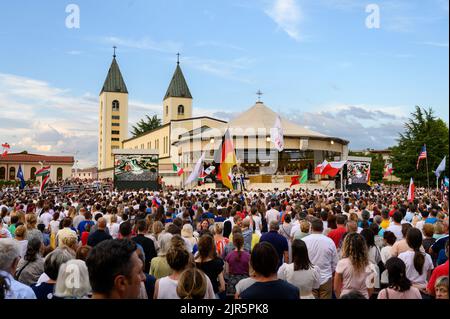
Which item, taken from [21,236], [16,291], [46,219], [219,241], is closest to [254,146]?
[46,219]

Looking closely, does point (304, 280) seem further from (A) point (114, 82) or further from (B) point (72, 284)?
(A) point (114, 82)

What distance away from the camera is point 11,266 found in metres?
4.57

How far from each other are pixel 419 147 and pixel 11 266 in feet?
217

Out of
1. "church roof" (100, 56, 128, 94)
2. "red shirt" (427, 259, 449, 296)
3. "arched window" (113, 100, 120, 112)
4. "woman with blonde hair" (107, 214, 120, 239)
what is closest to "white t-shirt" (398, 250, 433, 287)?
"red shirt" (427, 259, 449, 296)

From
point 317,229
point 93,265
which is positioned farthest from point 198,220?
point 93,265

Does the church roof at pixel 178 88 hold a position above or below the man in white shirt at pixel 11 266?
above

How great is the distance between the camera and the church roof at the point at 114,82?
11697 centimetres

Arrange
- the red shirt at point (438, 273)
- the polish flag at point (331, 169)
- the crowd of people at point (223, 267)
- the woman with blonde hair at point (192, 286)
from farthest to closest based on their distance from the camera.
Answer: the polish flag at point (331, 169) < the red shirt at point (438, 273) < the woman with blonde hair at point (192, 286) < the crowd of people at point (223, 267)

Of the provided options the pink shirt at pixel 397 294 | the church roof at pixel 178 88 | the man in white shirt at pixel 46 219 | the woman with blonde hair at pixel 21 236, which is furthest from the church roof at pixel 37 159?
the pink shirt at pixel 397 294

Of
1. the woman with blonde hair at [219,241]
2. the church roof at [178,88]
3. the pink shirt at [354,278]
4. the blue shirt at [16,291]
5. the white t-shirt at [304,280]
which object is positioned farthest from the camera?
the church roof at [178,88]

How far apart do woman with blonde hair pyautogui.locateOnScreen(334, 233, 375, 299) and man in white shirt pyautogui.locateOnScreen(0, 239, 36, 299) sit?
3432 mm

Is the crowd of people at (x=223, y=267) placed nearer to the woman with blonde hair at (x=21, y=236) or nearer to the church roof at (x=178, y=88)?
the woman with blonde hair at (x=21, y=236)

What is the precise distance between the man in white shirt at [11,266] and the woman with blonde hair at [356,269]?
343cm
